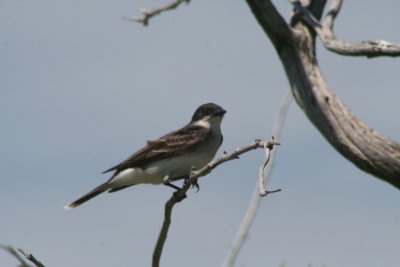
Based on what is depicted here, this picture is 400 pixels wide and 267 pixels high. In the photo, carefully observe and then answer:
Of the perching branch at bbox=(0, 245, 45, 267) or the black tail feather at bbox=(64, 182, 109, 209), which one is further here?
the black tail feather at bbox=(64, 182, 109, 209)

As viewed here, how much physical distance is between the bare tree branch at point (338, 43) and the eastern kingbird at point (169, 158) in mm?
4252

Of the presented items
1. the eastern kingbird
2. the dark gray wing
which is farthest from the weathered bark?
the dark gray wing

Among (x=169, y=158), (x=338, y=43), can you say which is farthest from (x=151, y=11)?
(x=169, y=158)

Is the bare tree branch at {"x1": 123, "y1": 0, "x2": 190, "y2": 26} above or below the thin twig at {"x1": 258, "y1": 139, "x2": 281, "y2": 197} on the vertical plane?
above

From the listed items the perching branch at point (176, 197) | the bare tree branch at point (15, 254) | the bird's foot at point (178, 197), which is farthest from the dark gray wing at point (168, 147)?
the bare tree branch at point (15, 254)

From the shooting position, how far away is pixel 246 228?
21.8 ft

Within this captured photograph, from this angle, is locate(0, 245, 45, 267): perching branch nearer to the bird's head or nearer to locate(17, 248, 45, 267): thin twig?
locate(17, 248, 45, 267): thin twig

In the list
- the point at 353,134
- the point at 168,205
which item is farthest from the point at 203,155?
the point at 353,134

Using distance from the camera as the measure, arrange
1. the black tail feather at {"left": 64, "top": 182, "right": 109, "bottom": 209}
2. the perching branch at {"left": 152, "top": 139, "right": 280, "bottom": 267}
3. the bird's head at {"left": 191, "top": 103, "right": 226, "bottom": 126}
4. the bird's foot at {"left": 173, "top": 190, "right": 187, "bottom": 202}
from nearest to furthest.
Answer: the perching branch at {"left": 152, "top": 139, "right": 280, "bottom": 267} → the bird's foot at {"left": 173, "top": 190, "right": 187, "bottom": 202} → the black tail feather at {"left": 64, "top": 182, "right": 109, "bottom": 209} → the bird's head at {"left": 191, "top": 103, "right": 226, "bottom": 126}

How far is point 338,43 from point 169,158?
4981 millimetres

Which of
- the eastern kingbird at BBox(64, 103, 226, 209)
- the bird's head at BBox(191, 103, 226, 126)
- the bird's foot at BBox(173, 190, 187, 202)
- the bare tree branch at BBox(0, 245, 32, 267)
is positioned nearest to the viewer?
the bare tree branch at BBox(0, 245, 32, 267)

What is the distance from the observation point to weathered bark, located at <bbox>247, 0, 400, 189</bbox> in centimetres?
631

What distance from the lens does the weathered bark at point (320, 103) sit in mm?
6309

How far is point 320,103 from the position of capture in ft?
21.5
